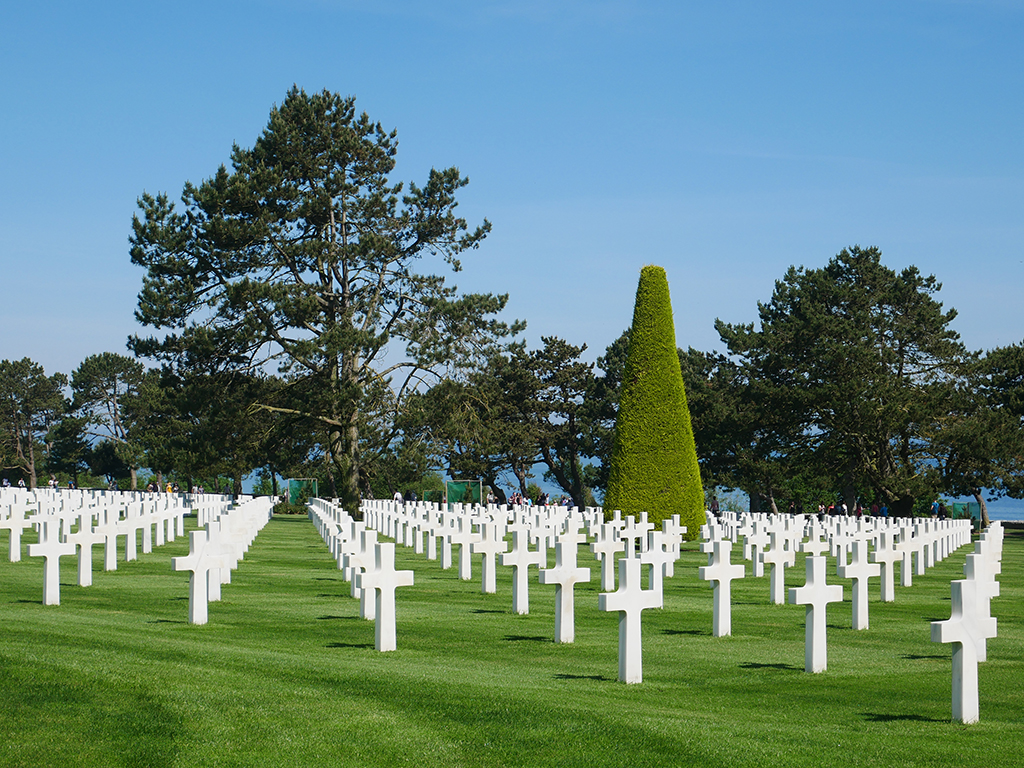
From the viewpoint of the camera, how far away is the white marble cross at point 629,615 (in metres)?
7.79

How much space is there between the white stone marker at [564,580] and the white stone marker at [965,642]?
3462 millimetres

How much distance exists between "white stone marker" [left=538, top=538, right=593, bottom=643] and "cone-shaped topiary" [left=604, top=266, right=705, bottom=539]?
58.2 feet

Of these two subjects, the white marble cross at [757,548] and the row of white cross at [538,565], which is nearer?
the row of white cross at [538,565]

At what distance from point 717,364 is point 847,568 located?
173 ft

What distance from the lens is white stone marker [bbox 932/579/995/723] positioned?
654 centimetres

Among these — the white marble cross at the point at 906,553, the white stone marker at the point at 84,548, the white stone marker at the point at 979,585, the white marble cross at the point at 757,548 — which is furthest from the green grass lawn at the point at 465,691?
the white marble cross at the point at 757,548

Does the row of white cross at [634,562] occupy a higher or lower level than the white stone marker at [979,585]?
lower

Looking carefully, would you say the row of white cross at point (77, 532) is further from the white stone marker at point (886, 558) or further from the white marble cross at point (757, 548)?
the white stone marker at point (886, 558)

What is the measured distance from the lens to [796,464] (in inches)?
1994

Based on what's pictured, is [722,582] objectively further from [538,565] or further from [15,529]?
[15,529]

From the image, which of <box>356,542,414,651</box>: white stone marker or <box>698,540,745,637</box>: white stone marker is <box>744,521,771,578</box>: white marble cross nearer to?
<box>698,540,745,637</box>: white stone marker

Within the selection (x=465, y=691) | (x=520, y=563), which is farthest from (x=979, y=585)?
(x=520, y=563)

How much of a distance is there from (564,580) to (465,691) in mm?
2663

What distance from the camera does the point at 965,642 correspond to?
6555mm
